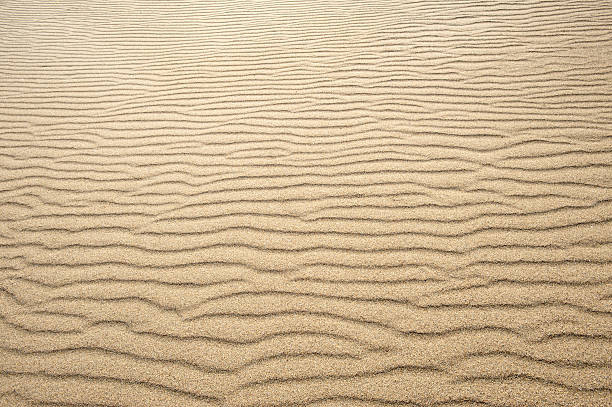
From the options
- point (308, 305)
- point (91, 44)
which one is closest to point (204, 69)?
point (91, 44)

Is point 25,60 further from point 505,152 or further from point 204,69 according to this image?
point 505,152

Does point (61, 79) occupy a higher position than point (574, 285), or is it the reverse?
point (61, 79)

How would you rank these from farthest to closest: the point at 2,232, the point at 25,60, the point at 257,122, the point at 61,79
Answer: the point at 25,60
the point at 61,79
the point at 257,122
the point at 2,232

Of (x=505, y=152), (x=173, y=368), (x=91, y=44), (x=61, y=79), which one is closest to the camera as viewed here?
(x=173, y=368)

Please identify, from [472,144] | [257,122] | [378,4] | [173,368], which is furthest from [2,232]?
[378,4]

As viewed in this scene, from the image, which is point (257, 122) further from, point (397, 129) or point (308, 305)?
point (308, 305)

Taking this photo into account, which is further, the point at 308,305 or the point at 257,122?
the point at 257,122

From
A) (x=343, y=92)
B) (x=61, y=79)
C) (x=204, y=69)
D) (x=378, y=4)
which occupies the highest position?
(x=378, y=4)
